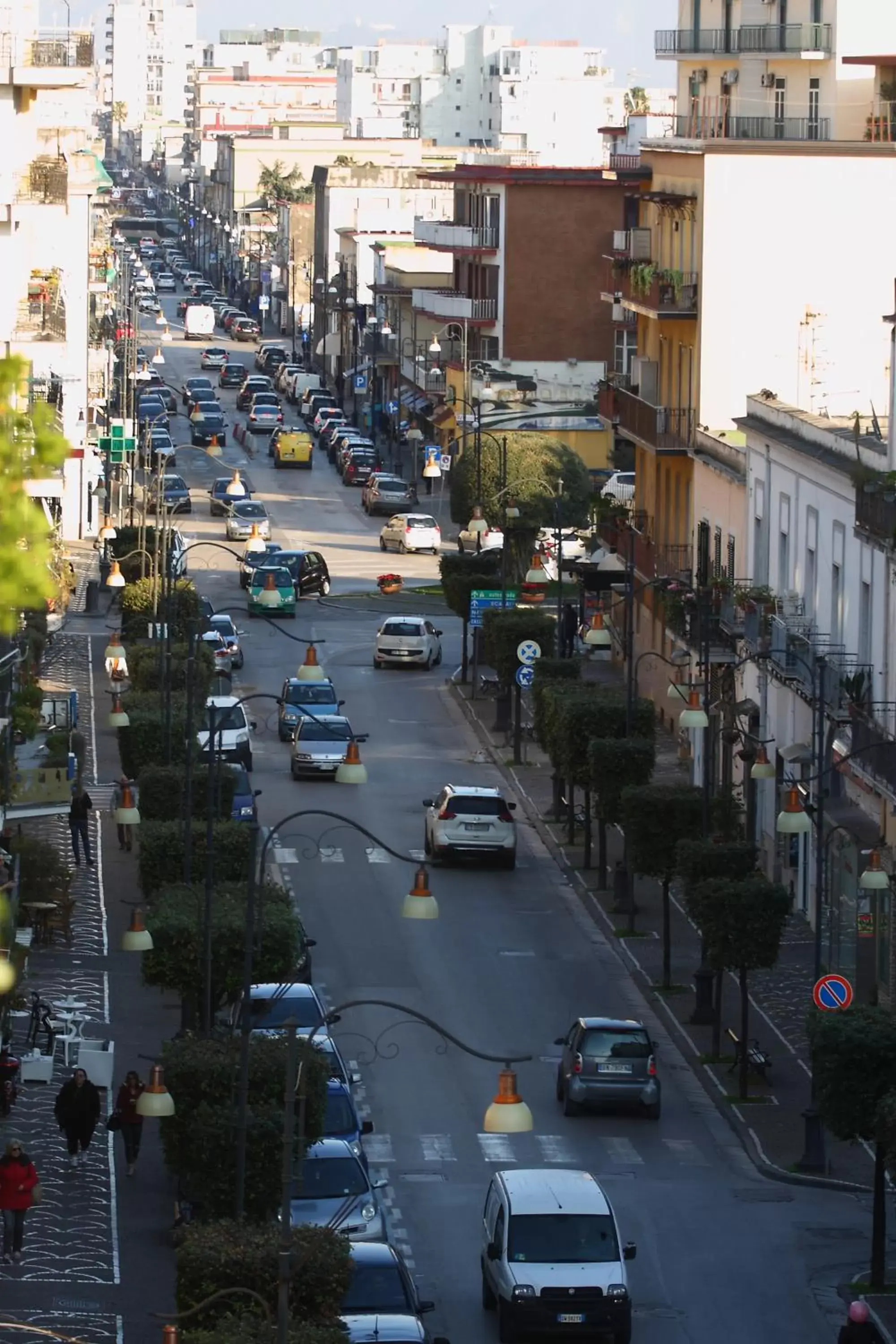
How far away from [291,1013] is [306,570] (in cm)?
4397

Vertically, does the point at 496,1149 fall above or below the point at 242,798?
below

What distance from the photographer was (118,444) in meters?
92.8

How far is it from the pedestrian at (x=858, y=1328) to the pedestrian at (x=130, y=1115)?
949cm

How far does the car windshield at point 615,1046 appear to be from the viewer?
108 feet

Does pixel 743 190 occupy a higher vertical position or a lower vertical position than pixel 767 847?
higher

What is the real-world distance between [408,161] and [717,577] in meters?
140

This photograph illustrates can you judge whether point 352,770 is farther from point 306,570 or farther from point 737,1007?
point 306,570

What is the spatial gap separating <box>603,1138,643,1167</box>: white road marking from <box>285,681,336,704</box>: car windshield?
26004 mm

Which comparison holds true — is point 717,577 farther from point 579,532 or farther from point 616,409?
point 579,532

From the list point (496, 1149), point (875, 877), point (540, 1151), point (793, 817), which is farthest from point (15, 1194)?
point (793, 817)

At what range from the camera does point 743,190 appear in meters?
59.7

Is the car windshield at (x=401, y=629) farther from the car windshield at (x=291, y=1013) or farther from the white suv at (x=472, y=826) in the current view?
the car windshield at (x=291, y=1013)

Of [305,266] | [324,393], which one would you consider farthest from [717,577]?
[305,266]

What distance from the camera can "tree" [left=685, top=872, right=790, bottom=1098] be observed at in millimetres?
34000
